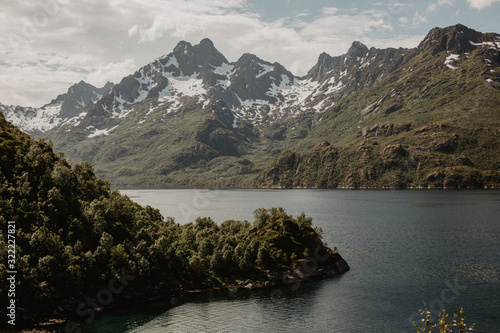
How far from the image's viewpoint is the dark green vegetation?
7981cm

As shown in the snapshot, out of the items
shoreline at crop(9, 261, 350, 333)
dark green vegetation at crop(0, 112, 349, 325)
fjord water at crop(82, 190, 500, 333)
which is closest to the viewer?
shoreline at crop(9, 261, 350, 333)

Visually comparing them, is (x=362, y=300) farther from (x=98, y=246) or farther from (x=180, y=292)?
(x=98, y=246)

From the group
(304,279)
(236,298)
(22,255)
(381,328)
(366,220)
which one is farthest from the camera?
(366,220)

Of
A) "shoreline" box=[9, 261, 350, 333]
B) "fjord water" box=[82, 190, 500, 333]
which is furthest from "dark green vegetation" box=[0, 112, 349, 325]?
"fjord water" box=[82, 190, 500, 333]

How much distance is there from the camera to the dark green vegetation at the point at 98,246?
262 feet

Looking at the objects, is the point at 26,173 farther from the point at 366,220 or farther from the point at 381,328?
the point at 366,220

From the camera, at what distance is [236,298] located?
8719 centimetres

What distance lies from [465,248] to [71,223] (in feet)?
415

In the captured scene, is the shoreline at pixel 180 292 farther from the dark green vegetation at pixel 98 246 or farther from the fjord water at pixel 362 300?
the fjord water at pixel 362 300

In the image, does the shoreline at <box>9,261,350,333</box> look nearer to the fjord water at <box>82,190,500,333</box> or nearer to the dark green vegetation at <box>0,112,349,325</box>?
the dark green vegetation at <box>0,112,349,325</box>

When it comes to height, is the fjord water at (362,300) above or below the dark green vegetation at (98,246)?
below

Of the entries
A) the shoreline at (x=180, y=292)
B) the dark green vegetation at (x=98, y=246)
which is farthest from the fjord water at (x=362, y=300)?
the dark green vegetation at (x=98, y=246)

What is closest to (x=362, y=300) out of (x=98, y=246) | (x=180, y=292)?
(x=180, y=292)

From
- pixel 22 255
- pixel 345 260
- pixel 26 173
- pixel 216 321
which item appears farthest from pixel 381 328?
pixel 26 173
